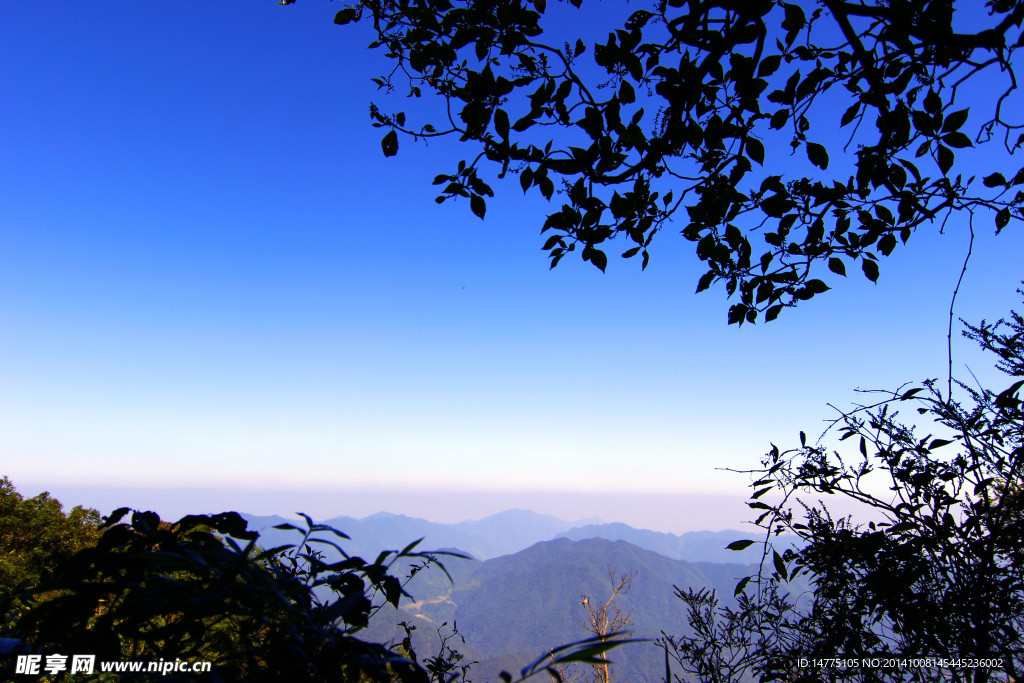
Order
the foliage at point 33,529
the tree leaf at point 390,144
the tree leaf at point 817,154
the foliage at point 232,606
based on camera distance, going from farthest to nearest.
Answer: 1. the foliage at point 33,529
2. the tree leaf at point 390,144
3. the tree leaf at point 817,154
4. the foliage at point 232,606

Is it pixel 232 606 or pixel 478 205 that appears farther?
pixel 478 205

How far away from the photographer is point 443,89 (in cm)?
283

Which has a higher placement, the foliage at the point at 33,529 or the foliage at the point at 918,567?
the foliage at the point at 918,567

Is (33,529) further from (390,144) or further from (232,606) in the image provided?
(232,606)

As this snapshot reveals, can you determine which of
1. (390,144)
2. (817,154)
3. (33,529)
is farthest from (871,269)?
(33,529)

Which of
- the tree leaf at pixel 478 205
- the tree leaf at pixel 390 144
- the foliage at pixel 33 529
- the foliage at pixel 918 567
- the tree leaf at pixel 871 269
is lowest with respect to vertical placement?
the foliage at pixel 33 529

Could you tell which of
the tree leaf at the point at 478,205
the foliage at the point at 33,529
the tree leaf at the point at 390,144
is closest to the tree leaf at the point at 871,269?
the tree leaf at the point at 478,205

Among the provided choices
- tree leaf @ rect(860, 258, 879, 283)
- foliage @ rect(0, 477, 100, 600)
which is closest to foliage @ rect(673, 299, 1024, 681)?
tree leaf @ rect(860, 258, 879, 283)

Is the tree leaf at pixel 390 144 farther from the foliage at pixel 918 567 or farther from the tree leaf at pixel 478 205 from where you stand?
the foliage at pixel 918 567

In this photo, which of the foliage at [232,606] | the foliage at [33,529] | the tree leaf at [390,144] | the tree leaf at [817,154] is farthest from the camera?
the foliage at [33,529]

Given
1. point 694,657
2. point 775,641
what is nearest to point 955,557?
point 775,641

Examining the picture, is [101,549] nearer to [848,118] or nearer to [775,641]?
[775,641]

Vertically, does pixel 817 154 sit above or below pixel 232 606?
above

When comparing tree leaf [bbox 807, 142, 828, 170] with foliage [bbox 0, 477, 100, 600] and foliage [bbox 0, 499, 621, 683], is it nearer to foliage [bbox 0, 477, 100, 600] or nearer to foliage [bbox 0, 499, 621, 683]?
foliage [bbox 0, 499, 621, 683]
